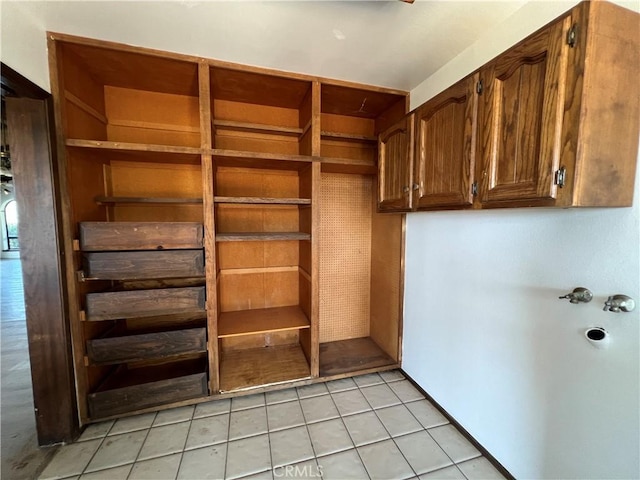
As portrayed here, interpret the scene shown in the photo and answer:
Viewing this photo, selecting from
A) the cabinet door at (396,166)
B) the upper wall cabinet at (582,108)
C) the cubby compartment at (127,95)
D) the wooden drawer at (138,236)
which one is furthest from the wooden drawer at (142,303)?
the upper wall cabinet at (582,108)

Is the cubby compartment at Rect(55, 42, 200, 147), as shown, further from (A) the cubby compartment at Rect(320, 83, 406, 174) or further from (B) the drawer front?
(B) the drawer front

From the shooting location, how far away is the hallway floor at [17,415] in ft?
4.56

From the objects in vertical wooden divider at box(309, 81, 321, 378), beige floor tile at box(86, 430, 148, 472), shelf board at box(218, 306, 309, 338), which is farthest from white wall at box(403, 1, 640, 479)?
beige floor tile at box(86, 430, 148, 472)

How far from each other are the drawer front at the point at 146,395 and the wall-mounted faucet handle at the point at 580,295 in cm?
213

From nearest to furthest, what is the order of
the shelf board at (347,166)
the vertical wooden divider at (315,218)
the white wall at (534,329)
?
the white wall at (534,329) < the vertical wooden divider at (315,218) < the shelf board at (347,166)

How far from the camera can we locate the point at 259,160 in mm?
1953

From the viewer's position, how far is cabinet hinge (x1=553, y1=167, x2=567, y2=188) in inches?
35.2

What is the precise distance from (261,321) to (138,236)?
1098 millimetres

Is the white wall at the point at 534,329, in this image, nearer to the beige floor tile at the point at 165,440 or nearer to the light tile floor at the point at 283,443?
the light tile floor at the point at 283,443

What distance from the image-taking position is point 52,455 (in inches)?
57.4

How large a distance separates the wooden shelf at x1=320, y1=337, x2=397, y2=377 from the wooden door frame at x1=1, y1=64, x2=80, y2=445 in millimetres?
1696

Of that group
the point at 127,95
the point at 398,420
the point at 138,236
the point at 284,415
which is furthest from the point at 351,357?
the point at 127,95

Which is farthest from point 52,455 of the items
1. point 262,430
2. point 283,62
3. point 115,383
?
point 283,62

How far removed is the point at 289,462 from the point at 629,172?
200 cm
